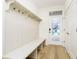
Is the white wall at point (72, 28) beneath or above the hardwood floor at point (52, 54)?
above

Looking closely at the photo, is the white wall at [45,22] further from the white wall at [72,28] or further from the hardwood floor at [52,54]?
the white wall at [72,28]

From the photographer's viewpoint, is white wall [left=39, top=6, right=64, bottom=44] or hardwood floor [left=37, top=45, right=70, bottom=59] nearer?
hardwood floor [left=37, top=45, right=70, bottom=59]

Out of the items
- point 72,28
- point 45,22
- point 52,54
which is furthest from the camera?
point 45,22

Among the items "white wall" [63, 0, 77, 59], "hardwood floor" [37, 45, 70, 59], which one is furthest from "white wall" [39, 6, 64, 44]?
"white wall" [63, 0, 77, 59]

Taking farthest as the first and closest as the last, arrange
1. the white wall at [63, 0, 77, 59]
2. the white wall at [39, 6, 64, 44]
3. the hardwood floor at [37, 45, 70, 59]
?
1. the white wall at [39, 6, 64, 44]
2. the hardwood floor at [37, 45, 70, 59]
3. the white wall at [63, 0, 77, 59]

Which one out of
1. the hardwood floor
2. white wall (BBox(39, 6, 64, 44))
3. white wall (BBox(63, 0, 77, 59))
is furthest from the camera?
white wall (BBox(39, 6, 64, 44))

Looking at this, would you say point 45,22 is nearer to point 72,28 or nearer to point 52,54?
point 52,54

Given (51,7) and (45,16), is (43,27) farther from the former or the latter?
(51,7)

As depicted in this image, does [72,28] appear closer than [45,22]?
Yes

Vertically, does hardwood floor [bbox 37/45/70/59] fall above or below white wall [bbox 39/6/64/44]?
below

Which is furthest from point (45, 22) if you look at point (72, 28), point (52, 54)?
point (72, 28)

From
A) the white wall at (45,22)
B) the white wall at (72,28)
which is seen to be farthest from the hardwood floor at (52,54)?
the white wall at (45,22)

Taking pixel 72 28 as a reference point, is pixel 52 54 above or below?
below

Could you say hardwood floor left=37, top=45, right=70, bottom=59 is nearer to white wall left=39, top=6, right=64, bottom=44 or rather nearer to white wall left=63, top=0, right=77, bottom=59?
white wall left=63, top=0, right=77, bottom=59
